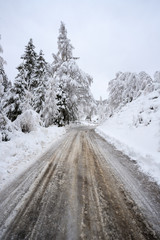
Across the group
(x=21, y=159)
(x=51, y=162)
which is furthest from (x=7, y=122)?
(x=51, y=162)

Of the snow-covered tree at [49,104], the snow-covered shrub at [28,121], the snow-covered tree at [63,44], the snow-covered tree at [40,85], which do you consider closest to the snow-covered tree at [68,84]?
the snow-covered tree at [63,44]

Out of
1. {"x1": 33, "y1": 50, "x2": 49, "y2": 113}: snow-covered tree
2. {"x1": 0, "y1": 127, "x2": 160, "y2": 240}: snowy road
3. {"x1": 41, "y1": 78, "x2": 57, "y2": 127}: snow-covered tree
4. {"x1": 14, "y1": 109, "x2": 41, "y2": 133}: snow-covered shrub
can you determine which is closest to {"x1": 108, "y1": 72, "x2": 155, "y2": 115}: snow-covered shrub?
{"x1": 41, "y1": 78, "x2": 57, "y2": 127}: snow-covered tree

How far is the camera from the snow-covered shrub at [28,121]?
718 cm

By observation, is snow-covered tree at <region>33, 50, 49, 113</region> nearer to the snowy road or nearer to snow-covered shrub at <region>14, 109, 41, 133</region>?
snow-covered shrub at <region>14, 109, 41, 133</region>

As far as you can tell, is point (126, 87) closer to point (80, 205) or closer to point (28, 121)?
point (28, 121)

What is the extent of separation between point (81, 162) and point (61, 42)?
21.8m

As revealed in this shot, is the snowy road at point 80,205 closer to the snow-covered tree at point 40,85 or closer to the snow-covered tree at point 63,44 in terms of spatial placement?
the snow-covered tree at point 40,85

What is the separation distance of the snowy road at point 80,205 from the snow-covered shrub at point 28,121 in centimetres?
454

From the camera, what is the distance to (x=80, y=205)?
6.89ft

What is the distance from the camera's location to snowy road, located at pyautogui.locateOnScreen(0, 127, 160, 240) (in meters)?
1.61

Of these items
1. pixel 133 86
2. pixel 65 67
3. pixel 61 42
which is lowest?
pixel 133 86

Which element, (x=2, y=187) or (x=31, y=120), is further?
(x=31, y=120)

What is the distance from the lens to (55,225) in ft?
5.57

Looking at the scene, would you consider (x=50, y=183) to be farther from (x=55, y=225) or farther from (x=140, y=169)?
(x=140, y=169)
